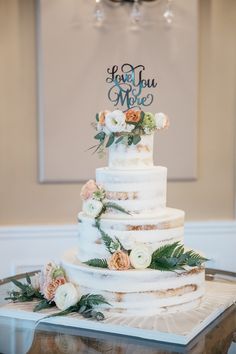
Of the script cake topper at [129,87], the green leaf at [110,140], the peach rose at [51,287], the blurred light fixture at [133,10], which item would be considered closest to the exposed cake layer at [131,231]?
the peach rose at [51,287]

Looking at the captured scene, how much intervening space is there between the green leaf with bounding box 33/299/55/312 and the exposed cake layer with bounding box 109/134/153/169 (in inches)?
24.7

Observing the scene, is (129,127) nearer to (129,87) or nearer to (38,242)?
(129,87)

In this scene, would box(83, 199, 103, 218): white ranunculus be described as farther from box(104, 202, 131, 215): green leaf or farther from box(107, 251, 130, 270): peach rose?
box(107, 251, 130, 270): peach rose

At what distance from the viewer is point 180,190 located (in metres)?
3.84

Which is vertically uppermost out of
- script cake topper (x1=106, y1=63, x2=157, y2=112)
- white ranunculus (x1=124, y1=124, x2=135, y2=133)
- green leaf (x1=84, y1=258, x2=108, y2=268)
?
script cake topper (x1=106, y1=63, x2=157, y2=112)

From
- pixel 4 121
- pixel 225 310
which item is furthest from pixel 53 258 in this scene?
pixel 225 310

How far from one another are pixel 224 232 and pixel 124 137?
1.78 metres

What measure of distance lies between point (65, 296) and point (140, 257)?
0.34 meters

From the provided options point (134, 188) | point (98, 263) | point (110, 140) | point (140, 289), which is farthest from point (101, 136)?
point (140, 289)

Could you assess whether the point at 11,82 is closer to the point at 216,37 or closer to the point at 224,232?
the point at 216,37

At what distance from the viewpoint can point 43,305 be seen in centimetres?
228

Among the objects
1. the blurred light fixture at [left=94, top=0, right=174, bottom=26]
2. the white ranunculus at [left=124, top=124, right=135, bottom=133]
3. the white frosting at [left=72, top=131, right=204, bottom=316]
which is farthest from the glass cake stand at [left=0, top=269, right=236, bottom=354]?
the blurred light fixture at [left=94, top=0, right=174, bottom=26]

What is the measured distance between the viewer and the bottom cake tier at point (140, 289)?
7.25 feet

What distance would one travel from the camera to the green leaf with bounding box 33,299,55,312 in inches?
88.8
